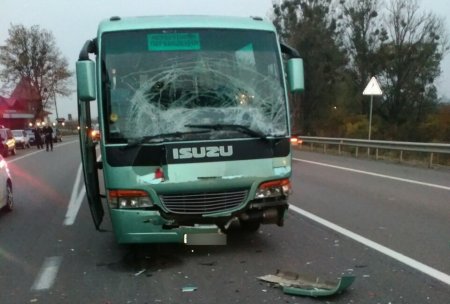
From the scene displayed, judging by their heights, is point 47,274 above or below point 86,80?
below

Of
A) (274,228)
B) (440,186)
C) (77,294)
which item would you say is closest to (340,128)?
(440,186)

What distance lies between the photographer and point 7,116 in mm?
74500

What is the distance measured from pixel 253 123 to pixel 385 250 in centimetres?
226

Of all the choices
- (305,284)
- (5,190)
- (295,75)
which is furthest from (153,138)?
(5,190)

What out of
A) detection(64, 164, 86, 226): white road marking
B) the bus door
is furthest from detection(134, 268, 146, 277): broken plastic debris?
detection(64, 164, 86, 226): white road marking

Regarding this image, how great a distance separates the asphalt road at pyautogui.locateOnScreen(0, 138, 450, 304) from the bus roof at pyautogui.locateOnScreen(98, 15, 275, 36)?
276 cm

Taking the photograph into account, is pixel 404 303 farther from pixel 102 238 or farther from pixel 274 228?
pixel 102 238

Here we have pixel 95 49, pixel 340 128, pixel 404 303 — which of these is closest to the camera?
pixel 404 303

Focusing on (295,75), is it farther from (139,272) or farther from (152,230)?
(139,272)

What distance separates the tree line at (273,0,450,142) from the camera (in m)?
51.8

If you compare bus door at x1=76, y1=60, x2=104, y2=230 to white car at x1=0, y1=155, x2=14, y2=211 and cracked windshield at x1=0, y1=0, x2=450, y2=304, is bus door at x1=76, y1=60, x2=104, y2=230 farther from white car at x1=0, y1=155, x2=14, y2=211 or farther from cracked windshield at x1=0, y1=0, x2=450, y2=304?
white car at x1=0, y1=155, x2=14, y2=211

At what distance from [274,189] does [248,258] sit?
898 mm

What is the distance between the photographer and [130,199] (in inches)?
245

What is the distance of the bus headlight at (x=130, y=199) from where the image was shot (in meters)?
6.17
